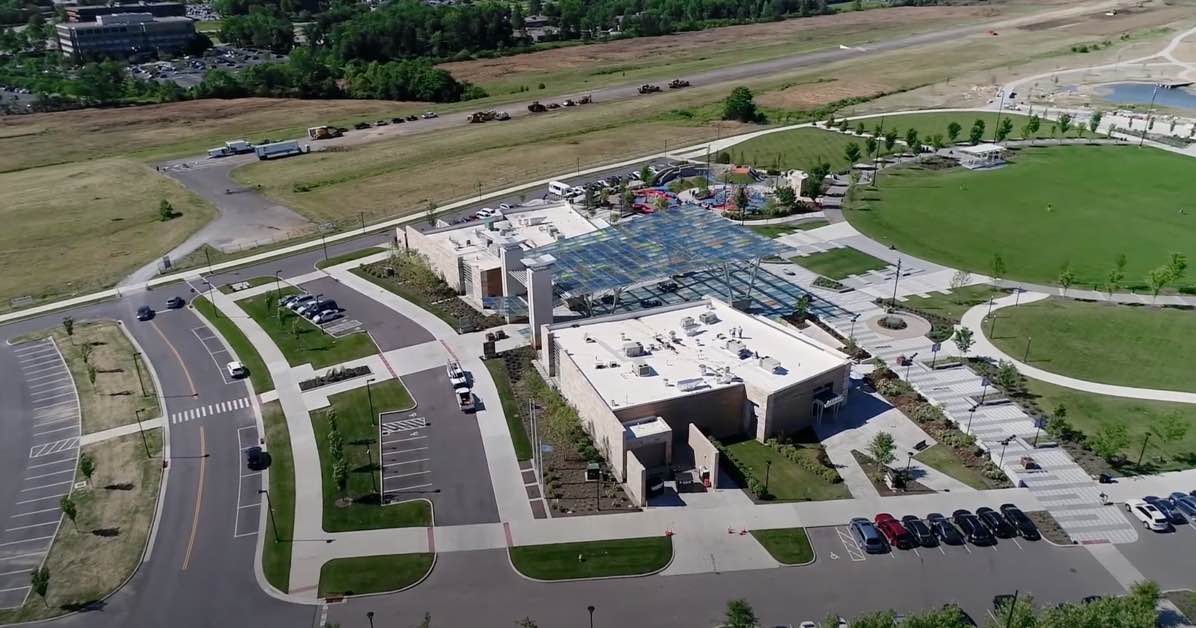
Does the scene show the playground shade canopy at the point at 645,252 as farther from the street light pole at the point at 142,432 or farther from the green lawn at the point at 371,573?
the street light pole at the point at 142,432

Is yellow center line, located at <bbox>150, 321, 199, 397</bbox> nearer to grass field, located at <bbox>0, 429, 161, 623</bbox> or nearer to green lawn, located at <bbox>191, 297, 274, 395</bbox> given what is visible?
green lawn, located at <bbox>191, 297, 274, 395</bbox>

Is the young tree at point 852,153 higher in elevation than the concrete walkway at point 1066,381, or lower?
higher

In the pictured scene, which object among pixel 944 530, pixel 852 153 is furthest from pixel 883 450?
pixel 852 153

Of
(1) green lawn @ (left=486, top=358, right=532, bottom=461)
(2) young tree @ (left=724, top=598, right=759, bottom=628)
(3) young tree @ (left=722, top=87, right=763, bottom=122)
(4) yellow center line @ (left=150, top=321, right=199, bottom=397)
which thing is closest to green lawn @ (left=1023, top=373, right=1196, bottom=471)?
(2) young tree @ (left=724, top=598, right=759, bottom=628)

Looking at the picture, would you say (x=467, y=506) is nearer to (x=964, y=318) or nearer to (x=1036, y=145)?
(x=964, y=318)

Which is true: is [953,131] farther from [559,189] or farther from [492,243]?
[492,243]

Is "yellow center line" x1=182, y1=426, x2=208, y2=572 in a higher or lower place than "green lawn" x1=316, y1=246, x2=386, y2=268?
lower

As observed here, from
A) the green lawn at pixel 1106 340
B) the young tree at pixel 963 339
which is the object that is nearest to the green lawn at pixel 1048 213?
the green lawn at pixel 1106 340
